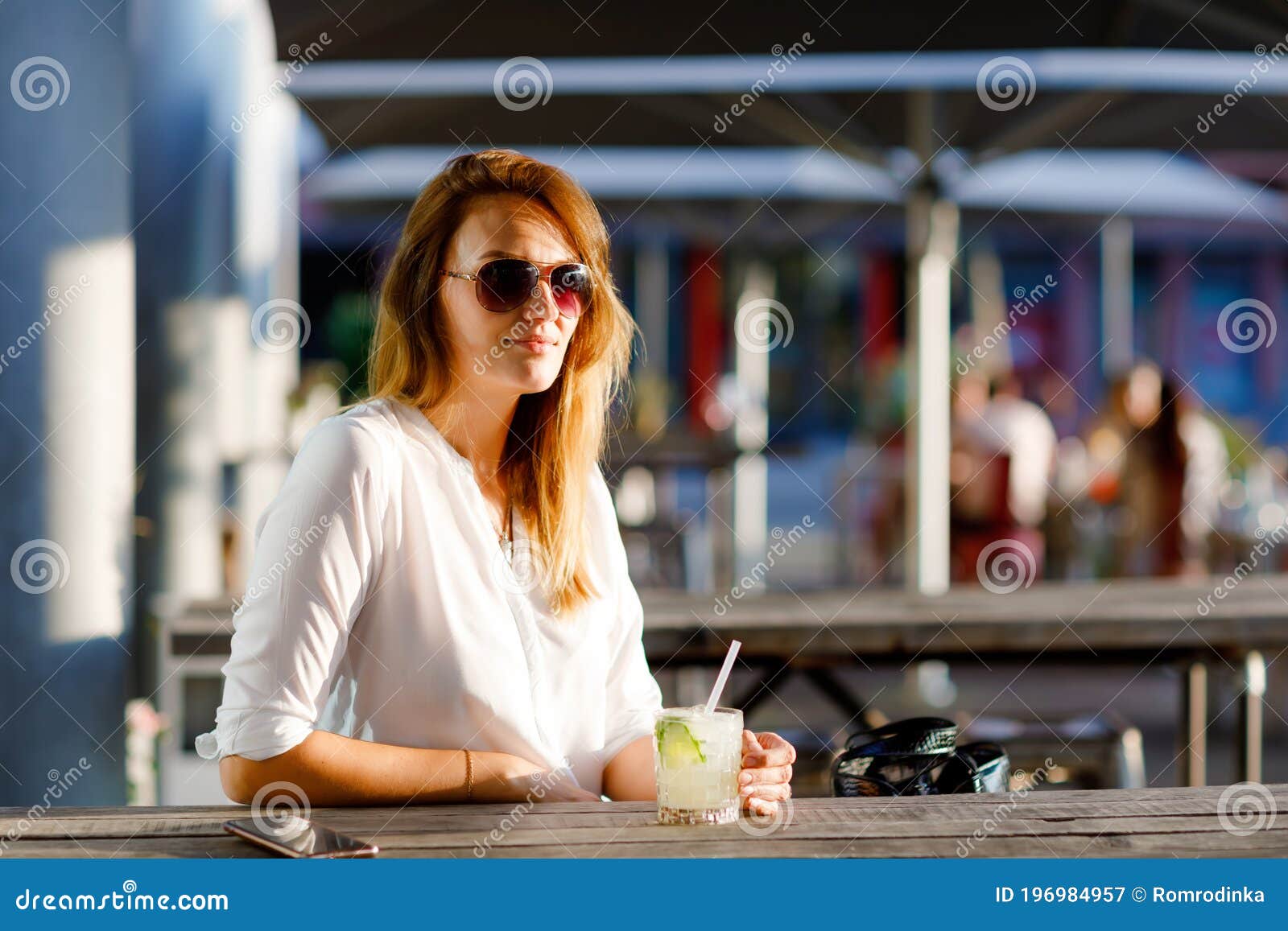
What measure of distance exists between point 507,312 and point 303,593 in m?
0.46

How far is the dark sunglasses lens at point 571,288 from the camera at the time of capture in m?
1.69

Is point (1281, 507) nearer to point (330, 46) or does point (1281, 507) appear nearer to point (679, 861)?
point (330, 46)

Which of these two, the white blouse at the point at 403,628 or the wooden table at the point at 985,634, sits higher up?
the wooden table at the point at 985,634

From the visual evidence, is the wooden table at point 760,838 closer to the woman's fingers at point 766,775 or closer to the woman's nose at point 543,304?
the woman's fingers at point 766,775

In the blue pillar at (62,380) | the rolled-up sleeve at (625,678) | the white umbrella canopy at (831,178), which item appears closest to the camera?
the rolled-up sleeve at (625,678)

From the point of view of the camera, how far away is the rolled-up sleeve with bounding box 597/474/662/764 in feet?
5.85

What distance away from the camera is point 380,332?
5.78 ft

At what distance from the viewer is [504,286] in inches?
65.2

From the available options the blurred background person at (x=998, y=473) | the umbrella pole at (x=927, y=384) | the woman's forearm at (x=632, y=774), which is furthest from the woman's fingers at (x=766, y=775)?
the blurred background person at (x=998, y=473)

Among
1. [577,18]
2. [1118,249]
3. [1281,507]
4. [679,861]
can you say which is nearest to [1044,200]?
[1281,507]

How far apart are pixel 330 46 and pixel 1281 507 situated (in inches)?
248

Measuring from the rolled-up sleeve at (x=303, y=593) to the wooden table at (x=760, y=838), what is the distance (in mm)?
106

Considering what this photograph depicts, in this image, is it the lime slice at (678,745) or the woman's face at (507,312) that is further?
the woman's face at (507,312)

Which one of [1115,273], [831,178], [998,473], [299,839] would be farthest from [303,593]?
[1115,273]
